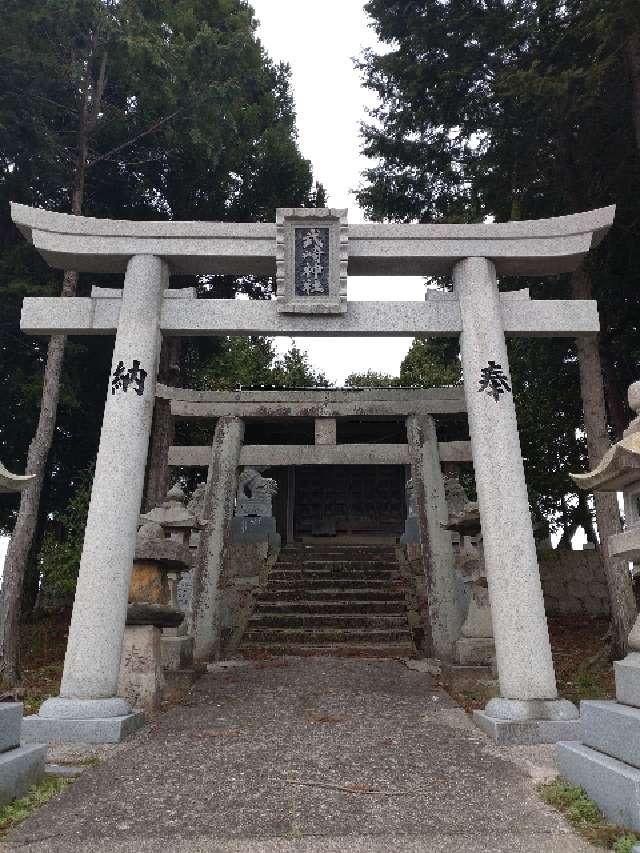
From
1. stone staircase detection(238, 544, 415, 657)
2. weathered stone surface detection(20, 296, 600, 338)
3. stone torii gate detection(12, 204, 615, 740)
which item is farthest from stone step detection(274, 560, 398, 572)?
weathered stone surface detection(20, 296, 600, 338)

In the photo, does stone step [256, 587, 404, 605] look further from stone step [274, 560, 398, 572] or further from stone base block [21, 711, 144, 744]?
stone base block [21, 711, 144, 744]

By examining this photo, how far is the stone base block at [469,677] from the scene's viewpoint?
749 cm

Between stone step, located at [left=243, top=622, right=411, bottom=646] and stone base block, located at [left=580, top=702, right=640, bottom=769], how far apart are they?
7.08 meters

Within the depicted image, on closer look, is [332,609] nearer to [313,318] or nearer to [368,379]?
[313,318]

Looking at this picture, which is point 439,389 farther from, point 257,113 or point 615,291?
point 257,113

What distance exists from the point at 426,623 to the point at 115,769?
23.7 ft

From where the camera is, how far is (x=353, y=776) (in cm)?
441

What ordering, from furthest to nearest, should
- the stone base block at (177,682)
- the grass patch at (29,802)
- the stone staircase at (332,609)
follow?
the stone staircase at (332,609), the stone base block at (177,682), the grass patch at (29,802)

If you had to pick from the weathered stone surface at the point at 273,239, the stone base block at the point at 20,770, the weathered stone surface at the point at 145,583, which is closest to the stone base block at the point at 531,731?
the stone base block at the point at 20,770

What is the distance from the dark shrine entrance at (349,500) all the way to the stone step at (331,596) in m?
6.38

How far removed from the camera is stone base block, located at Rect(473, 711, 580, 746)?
17.5 feet

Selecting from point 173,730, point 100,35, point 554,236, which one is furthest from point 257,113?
point 173,730

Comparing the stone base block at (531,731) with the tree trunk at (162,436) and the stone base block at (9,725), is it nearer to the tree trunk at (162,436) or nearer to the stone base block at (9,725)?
the stone base block at (9,725)

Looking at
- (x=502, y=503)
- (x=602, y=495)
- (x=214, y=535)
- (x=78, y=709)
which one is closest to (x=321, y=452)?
(x=214, y=535)
